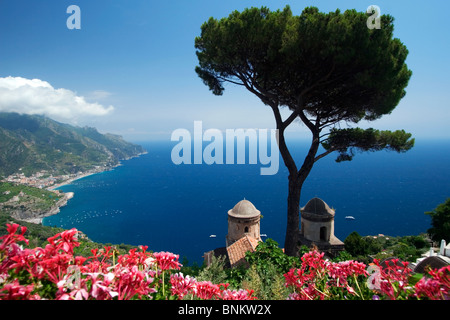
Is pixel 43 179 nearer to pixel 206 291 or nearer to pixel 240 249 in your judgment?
pixel 240 249

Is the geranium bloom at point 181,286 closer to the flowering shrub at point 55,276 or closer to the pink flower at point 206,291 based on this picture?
the pink flower at point 206,291

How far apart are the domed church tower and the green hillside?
13319cm

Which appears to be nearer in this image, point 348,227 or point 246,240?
point 246,240

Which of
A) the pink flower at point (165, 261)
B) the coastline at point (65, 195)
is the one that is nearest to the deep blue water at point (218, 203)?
the coastline at point (65, 195)

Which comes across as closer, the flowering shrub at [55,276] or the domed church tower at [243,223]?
the flowering shrub at [55,276]

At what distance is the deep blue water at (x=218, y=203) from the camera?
57781 mm

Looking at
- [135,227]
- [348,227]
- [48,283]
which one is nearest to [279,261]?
[48,283]

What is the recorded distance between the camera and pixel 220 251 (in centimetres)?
1606

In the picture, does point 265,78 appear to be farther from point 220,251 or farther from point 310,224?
point 220,251

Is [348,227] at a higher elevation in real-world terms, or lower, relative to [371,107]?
lower

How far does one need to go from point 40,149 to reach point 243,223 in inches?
6405

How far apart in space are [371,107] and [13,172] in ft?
477

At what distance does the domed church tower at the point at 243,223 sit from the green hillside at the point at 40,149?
133192 mm

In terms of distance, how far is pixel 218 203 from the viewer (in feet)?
261
